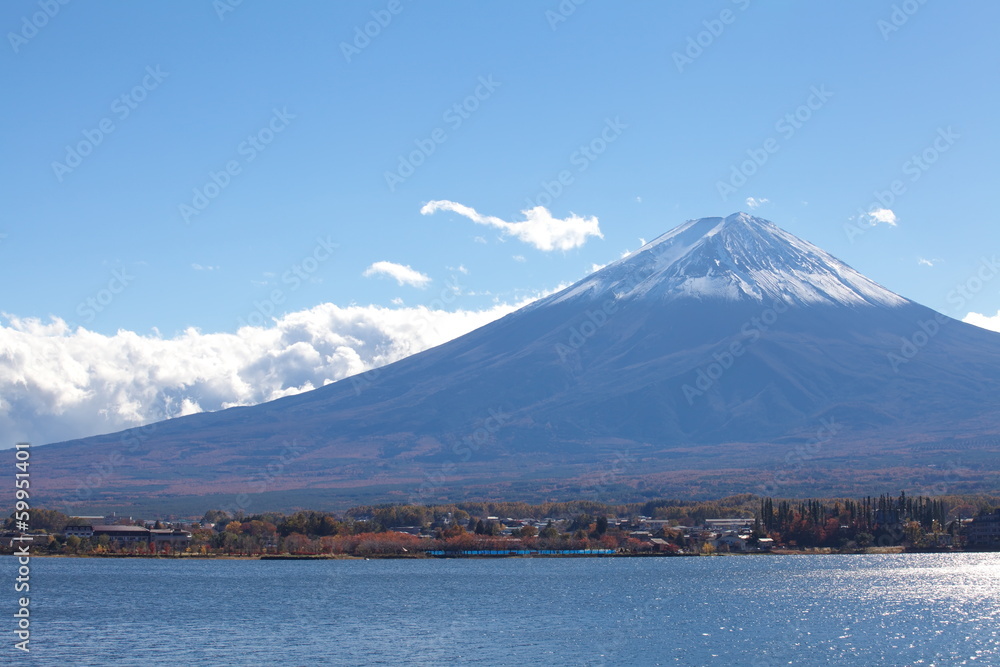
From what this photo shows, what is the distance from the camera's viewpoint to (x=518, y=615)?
181ft

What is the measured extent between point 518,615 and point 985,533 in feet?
204

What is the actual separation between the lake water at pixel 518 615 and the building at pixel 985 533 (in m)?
18.4

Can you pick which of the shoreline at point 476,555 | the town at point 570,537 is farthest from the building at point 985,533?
the shoreline at point 476,555

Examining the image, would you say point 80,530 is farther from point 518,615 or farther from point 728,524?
point 518,615

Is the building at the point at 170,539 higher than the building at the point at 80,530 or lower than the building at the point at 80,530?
lower

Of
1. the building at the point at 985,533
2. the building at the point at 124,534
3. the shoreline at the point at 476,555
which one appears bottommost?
the shoreline at the point at 476,555

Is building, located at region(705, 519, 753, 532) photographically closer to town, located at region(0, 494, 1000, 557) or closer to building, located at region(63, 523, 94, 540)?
town, located at region(0, 494, 1000, 557)

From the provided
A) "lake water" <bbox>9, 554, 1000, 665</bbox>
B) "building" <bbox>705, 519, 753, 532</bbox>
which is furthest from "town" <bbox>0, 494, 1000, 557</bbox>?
"lake water" <bbox>9, 554, 1000, 665</bbox>

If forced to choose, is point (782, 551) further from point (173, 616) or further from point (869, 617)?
point (173, 616)

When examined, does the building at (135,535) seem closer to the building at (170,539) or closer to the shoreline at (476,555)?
the building at (170,539)

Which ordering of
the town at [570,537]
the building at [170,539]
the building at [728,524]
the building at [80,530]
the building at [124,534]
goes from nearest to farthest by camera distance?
1. the town at [570,537]
2. the building at [170,539]
3. the building at [124,534]
4. the building at [80,530]
5. the building at [728,524]

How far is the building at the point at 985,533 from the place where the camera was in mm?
103688

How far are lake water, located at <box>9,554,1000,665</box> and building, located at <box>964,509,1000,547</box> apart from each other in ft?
60.5

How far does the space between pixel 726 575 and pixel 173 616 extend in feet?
125
